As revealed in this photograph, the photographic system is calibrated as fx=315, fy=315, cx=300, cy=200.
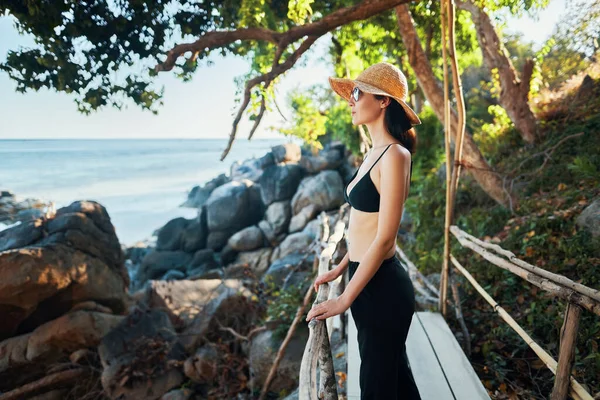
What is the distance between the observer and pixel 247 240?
15.9 meters

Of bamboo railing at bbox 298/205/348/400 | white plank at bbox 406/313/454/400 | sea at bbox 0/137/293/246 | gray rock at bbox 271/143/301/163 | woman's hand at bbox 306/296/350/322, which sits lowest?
sea at bbox 0/137/293/246

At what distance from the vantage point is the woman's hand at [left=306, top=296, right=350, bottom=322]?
1.38 meters

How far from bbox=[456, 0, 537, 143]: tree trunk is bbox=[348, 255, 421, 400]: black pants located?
6.76m

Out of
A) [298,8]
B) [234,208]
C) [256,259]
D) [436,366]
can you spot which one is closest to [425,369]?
[436,366]

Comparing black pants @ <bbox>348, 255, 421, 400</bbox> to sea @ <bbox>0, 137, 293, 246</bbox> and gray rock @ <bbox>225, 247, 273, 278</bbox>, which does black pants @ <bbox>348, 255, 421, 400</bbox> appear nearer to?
gray rock @ <bbox>225, 247, 273, 278</bbox>

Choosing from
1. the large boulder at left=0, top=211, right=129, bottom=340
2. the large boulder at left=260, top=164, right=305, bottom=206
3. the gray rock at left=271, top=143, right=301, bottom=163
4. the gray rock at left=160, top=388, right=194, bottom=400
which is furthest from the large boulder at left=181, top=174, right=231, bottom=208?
the gray rock at left=160, top=388, right=194, bottom=400

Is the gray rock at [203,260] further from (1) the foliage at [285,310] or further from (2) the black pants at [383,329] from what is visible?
(2) the black pants at [383,329]

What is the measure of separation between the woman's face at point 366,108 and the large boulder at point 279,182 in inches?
624

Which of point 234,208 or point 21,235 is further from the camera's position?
point 234,208

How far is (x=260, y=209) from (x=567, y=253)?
15.6m

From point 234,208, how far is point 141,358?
1229 centimetres

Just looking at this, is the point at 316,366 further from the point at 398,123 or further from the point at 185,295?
the point at 185,295

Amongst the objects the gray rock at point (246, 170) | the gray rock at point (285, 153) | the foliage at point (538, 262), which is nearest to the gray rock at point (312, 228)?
the gray rock at point (285, 153)

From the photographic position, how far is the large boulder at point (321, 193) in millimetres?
16234
